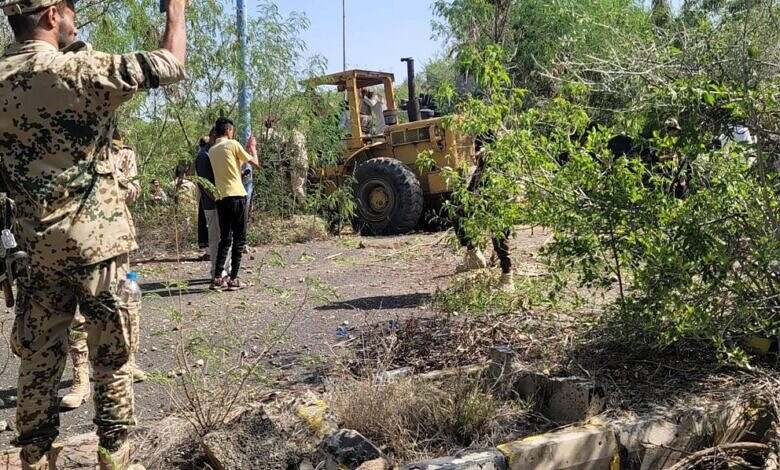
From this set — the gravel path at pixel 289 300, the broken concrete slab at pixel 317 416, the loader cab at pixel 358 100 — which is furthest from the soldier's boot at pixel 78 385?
the loader cab at pixel 358 100

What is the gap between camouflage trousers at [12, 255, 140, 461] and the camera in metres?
2.57

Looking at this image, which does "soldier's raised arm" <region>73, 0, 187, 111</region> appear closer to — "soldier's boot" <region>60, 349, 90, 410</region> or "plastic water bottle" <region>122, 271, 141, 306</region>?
"plastic water bottle" <region>122, 271, 141, 306</region>

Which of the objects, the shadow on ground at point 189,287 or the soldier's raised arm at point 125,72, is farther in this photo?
the shadow on ground at point 189,287

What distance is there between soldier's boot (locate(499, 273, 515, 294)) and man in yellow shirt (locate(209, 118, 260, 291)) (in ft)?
7.98

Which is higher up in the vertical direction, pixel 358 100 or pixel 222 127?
pixel 358 100

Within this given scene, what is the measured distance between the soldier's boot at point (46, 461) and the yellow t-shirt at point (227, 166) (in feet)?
13.0

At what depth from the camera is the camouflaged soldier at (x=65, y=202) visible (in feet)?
8.06

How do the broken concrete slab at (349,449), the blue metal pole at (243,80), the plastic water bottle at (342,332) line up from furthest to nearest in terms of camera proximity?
1. the blue metal pole at (243,80)
2. the plastic water bottle at (342,332)
3. the broken concrete slab at (349,449)

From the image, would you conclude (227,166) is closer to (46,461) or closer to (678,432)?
(46,461)

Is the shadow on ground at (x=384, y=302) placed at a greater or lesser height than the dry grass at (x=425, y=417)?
lesser

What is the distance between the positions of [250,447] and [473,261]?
4.00 m

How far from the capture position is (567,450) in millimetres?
2803

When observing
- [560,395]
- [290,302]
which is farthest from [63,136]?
[290,302]

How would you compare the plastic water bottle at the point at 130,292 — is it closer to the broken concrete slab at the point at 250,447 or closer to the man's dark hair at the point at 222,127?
the broken concrete slab at the point at 250,447
